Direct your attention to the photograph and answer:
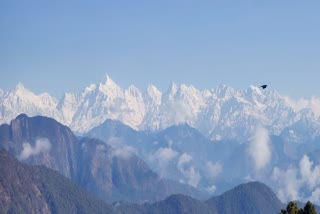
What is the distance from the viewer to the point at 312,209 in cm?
12462

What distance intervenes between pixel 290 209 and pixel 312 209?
4.39 meters

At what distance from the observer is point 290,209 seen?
419 ft
